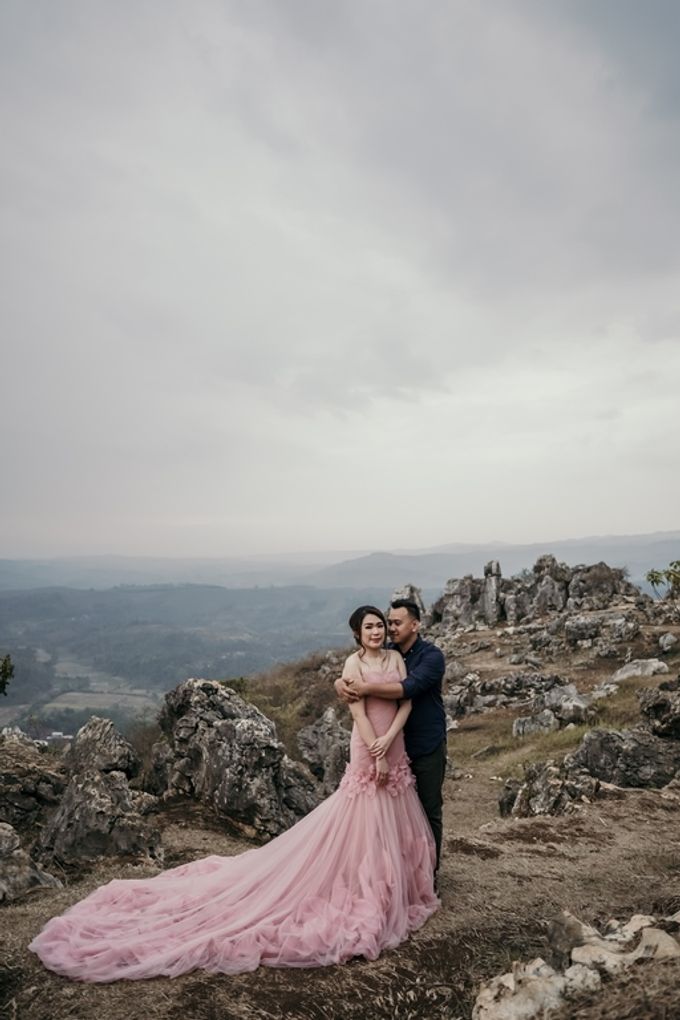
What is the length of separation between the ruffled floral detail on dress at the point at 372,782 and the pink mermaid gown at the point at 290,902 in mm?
11

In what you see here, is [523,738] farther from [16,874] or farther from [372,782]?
[16,874]

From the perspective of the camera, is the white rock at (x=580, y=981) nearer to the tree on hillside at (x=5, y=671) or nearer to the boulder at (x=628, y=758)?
the boulder at (x=628, y=758)

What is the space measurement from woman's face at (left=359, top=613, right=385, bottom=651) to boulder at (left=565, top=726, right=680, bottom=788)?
31.1 feet

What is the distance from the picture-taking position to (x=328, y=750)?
18484mm

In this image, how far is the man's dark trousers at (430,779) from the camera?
273 inches

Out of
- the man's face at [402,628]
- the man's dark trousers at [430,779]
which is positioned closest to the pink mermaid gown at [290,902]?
the man's dark trousers at [430,779]

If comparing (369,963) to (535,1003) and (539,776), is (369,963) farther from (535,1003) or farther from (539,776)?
(539,776)

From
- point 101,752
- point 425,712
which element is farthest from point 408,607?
point 101,752

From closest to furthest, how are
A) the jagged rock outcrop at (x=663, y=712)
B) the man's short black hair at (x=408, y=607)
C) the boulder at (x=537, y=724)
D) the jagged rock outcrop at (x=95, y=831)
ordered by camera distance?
the man's short black hair at (x=408, y=607) < the jagged rock outcrop at (x=95, y=831) < the jagged rock outcrop at (x=663, y=712) < the boulder at (x=537, y=724)

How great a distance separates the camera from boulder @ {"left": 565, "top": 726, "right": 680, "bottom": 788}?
43.8 feet

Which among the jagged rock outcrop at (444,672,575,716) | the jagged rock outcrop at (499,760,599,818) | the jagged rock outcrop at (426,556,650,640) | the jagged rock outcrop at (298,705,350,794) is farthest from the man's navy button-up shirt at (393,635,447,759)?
the jagged rock outcrop at (426,556,650,640)

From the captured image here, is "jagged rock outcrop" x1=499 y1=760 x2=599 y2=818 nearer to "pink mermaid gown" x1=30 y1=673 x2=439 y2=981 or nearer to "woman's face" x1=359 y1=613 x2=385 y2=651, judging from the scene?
"pink mermaid gown" x1=30 y1=673 x2=439 y2=981

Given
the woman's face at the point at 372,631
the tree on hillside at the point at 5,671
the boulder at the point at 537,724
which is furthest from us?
the tree on hillside at the point at 5,671

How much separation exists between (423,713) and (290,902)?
7.56ft
